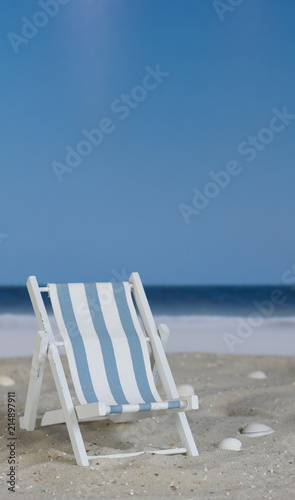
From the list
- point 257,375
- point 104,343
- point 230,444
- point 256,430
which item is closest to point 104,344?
point 104,343

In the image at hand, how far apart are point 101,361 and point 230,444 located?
0.71 metres

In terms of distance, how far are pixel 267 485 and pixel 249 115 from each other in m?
7.67

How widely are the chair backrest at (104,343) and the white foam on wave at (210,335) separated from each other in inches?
183

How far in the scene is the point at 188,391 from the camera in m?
4.21

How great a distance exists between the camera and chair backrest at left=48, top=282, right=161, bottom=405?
289 cm

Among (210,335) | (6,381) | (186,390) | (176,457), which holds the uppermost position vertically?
(176,457)

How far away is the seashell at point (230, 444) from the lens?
2941mm

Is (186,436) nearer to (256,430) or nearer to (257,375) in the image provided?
(256,430)

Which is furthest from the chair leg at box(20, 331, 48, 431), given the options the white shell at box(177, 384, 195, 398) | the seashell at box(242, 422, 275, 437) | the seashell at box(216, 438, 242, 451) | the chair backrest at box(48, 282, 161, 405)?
the white shell at box(177, 384, 195, 398)

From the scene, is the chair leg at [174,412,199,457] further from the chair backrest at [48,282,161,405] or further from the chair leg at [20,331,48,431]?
the chair leg at [20,331,48,431]

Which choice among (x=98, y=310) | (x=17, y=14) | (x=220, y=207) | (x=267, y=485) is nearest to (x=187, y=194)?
(x=220, y=207)

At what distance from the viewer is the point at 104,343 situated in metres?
3.04

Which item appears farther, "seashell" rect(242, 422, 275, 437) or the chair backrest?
"seashell" rect(242, 422, 275, 437)

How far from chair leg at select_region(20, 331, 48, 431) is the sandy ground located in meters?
0.13
